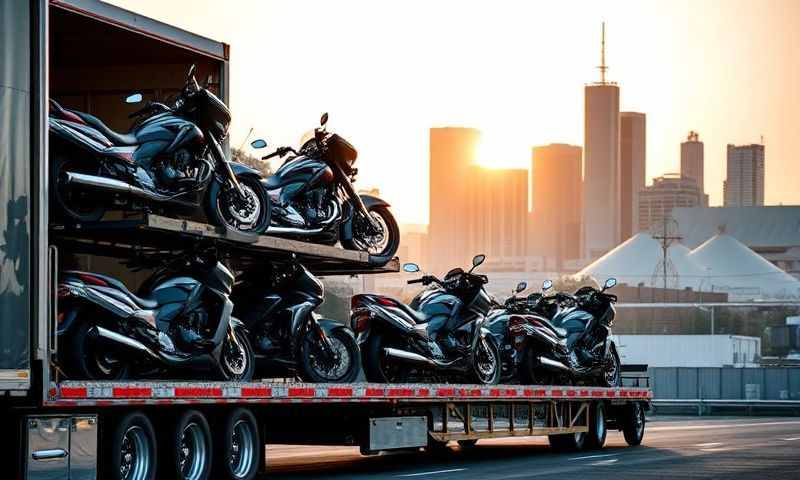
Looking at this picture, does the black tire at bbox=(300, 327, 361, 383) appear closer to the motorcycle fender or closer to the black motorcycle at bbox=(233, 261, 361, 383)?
the black motorcycle at bbox=(233, 261, 361, 383)

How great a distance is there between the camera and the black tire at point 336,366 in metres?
17.7

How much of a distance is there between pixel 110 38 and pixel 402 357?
6094 mm

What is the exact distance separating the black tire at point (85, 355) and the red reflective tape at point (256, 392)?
1.79 metres

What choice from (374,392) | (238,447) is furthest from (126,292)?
(374,392)

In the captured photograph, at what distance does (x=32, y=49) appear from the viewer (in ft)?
41.1

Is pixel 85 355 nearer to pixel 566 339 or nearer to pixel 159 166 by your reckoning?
pixel 159 166

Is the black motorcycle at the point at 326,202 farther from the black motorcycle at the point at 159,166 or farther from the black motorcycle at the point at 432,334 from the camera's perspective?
the black motorcycle at the point at 159,166

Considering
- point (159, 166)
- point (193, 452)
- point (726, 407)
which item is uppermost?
point (159, 166)

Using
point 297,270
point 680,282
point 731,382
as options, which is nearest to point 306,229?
point 297,270

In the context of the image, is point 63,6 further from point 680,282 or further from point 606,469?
point 680,282

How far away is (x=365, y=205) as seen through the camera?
1981 cm

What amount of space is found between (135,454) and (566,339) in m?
12.4

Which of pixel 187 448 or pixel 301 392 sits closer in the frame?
pixel 187 448

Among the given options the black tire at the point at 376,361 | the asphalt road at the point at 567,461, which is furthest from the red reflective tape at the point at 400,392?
the asphalt road at the point at 567,461
